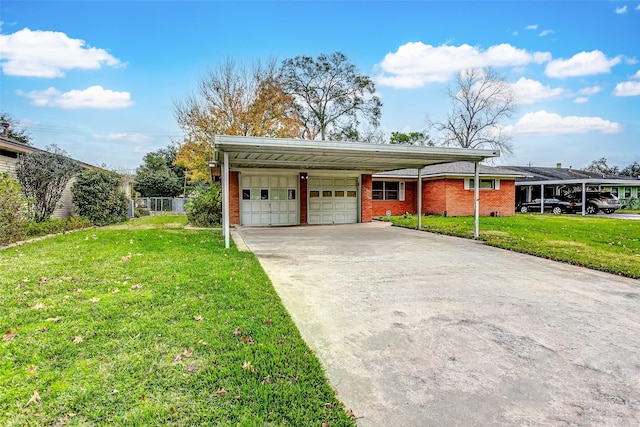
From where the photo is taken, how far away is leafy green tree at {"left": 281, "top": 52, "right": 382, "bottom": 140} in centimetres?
3144

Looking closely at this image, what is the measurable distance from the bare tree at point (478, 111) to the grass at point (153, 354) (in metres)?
35.8

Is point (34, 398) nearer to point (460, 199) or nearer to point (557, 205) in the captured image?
point (460, 199)

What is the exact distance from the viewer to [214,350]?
316cm

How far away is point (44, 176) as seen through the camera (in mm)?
12273

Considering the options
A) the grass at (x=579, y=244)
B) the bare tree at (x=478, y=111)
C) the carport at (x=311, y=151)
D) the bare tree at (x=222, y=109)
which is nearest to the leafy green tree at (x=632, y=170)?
the bare tree at (x=478, y=111)

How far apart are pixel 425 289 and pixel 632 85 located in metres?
25.4

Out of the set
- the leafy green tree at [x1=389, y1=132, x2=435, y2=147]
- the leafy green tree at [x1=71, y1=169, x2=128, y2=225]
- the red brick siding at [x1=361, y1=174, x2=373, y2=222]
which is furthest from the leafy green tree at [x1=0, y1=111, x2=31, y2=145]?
the leafy green tree at [x1=389, y1=132, x2=435, y2=147]

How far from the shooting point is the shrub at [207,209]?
14.4m

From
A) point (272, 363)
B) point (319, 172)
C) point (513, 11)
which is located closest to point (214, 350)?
point (272, 363)

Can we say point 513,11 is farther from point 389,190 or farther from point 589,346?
point 589,346

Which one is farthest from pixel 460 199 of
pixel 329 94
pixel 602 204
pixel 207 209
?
pixel 329 94

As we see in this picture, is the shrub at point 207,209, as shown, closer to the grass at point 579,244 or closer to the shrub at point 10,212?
the shrub at point 10,212

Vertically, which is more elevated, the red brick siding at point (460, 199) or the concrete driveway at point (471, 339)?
the red brick siding at point (460, 199)

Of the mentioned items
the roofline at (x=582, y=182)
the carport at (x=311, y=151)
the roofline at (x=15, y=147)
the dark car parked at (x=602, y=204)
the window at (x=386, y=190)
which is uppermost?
the roofline at (x=15, y=147)
